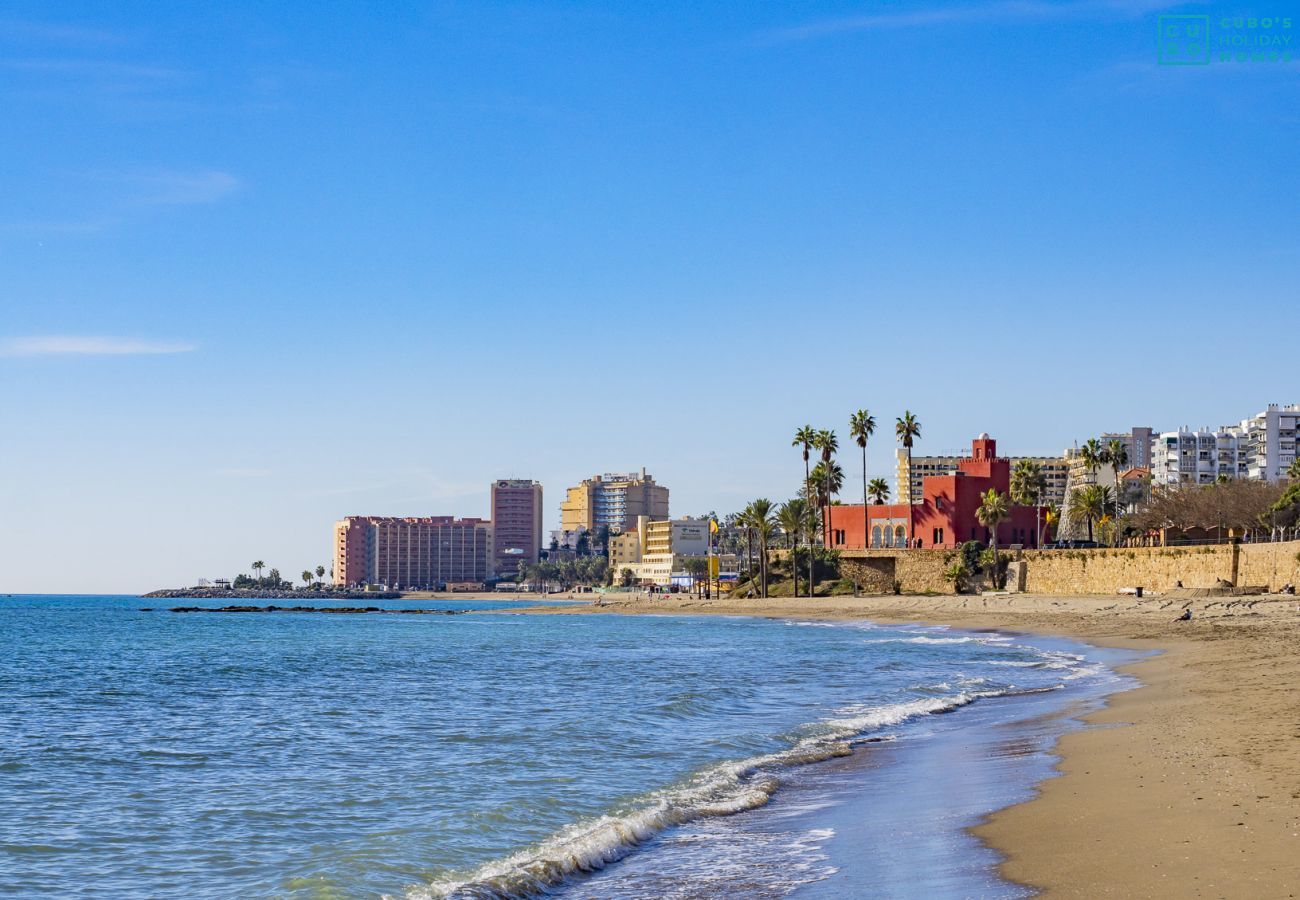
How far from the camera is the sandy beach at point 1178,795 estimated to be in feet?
31.1

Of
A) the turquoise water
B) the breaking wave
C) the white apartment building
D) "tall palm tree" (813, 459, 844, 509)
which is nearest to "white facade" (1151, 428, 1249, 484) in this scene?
the white apartment building

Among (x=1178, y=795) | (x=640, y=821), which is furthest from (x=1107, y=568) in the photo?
(x=640, y=821)

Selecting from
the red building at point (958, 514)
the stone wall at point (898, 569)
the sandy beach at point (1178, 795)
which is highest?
the red building at point (958, 514)

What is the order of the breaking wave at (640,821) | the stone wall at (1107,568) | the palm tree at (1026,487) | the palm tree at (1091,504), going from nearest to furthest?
the breaking wave at (640,821)
the stone wall at (1107,568)
the palm tree at (1091,504)
the palm tree at (1026,487)

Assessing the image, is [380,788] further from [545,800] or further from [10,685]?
[10,685]

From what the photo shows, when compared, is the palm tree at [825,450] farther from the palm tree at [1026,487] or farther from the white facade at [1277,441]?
the white facade at [1277,441]

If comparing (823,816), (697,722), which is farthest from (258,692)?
(823,816)

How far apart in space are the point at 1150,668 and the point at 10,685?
33.2 meters

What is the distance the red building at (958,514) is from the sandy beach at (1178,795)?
6321 cm

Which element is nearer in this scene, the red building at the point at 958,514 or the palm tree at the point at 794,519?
the red building at the point at 958,514

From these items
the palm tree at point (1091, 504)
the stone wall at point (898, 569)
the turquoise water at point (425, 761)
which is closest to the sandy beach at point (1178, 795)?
the turquoise water at point (425, 761)

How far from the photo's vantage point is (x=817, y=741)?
20.6m

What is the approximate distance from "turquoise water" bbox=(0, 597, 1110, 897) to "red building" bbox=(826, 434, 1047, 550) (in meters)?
54.2

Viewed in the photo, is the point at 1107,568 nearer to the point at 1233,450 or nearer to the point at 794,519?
the point at 794,519
